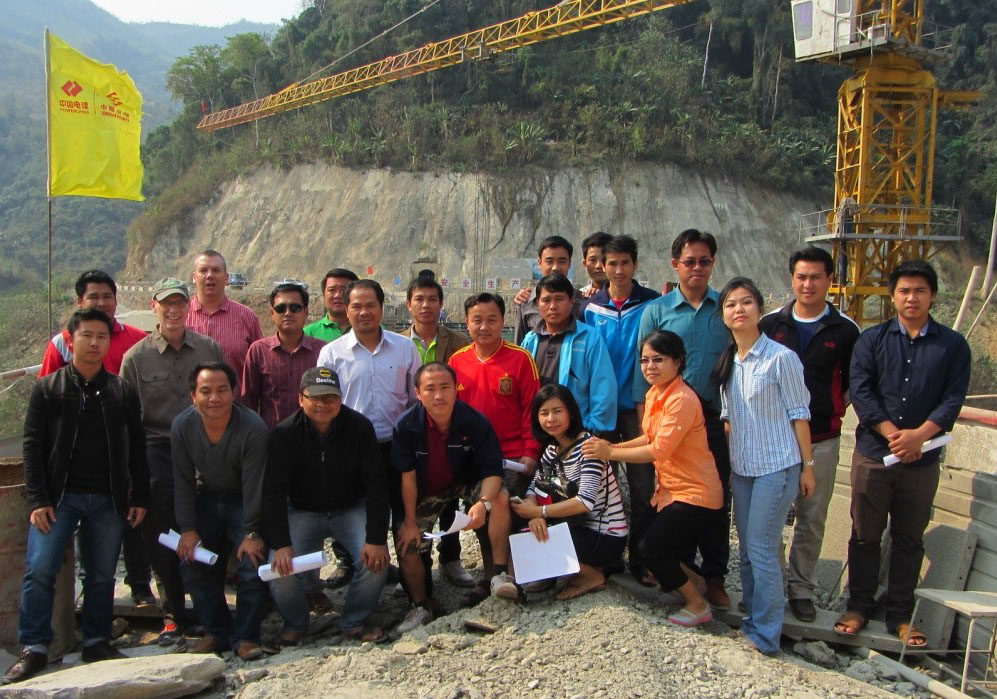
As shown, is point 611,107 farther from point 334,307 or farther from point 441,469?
point 441,469

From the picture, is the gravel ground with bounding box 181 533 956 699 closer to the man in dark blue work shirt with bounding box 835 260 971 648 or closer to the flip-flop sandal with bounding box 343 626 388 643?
the flip-flop sandal with bounding box 343 626 388 643

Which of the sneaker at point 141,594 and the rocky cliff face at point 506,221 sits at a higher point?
the rocky cliff face at point 506,221

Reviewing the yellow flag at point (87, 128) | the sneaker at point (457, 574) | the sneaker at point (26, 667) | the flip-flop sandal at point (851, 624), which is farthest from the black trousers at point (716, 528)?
the yellow flag at point (87, 128)

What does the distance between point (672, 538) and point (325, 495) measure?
194cm

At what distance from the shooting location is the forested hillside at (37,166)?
57.5 meters

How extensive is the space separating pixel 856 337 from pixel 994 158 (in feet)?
122

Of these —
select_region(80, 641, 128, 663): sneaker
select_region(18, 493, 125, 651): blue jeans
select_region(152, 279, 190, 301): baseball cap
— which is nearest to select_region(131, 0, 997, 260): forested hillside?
select_region(152, 279, 190, 301): baseball cap

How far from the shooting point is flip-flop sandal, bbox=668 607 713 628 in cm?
411

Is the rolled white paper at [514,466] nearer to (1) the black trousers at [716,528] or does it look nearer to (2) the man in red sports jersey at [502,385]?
(2) the man in red sports jersey at [502,385]

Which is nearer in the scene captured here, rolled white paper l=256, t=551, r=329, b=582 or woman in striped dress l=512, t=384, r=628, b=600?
rolled white paper l=256, t=551, r=329, b=582

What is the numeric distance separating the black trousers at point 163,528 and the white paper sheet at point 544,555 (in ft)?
6.75

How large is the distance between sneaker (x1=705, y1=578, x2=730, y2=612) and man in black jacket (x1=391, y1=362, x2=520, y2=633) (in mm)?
1220

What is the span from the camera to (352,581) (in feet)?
14.0

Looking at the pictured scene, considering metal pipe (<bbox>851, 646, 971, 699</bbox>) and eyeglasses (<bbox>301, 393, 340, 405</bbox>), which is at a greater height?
eyeglasses (<bbox>301, 393, 340, 405</bbox>)
